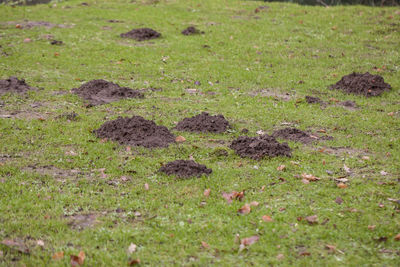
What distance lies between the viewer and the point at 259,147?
26.1 feet

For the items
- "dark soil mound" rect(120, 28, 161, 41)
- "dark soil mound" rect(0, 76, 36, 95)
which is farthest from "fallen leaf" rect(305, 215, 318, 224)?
"dark soil mound" rect(120, 28, 161, 41)

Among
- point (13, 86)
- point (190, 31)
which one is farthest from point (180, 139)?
point (190, 31)

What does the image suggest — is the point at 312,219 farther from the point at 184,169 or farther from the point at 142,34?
the point at 142,34

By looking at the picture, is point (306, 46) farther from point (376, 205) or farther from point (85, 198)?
point (85, 198)

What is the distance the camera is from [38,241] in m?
5.27

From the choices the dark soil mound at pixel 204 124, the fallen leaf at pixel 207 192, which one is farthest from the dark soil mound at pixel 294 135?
the fallen leaf at pixel 207 192

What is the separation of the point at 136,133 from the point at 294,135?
10.7 ft

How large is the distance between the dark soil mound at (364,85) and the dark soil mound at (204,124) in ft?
14.9

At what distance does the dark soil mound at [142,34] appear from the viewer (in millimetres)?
16312

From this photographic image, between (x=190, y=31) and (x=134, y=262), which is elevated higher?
(x=190, y=31)

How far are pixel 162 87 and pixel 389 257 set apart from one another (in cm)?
811

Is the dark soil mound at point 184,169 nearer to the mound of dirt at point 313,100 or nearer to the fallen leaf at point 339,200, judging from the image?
the fallen leaf at point 339,200

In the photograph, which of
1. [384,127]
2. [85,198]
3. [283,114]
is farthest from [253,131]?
[85,198]

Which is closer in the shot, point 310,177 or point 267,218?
point 267,218
